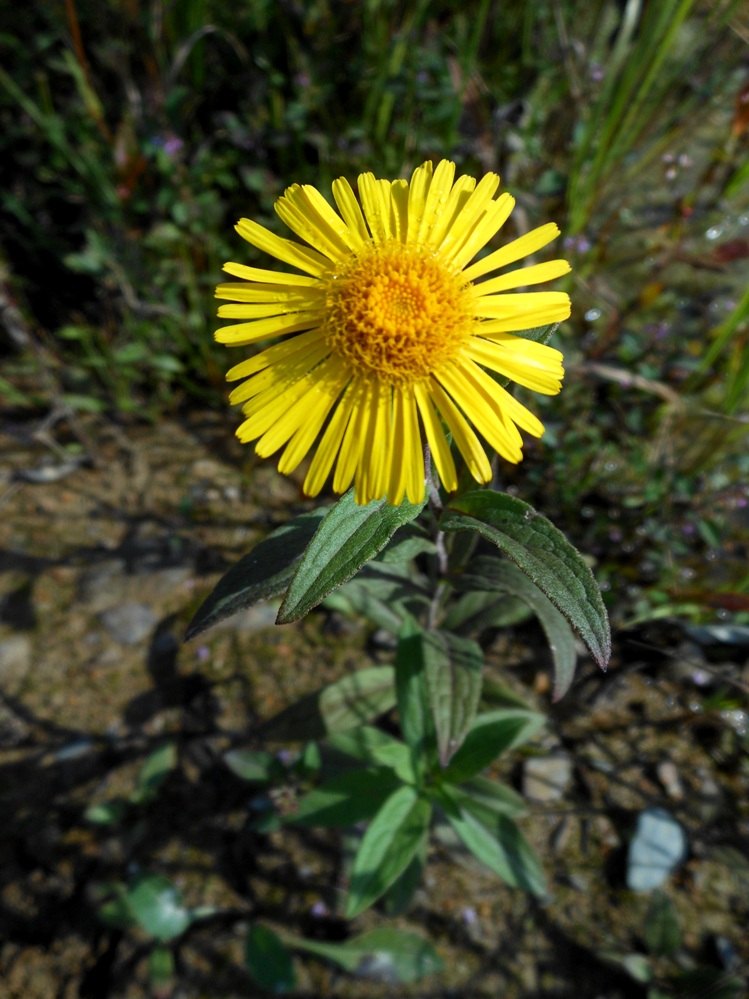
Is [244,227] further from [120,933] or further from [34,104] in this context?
[34,104]

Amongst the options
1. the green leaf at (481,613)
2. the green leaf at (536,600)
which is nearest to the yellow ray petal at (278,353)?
the green leaf at (536,600)

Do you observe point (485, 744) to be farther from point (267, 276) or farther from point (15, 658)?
point (15, 658)

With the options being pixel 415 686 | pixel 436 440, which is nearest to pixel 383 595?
pixel 415 686

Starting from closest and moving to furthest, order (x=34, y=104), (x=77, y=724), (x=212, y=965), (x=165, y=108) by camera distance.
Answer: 1. (x=212, y=965)
2. (x=77, y=724)
3. (x=165, y=108)
4. (x=34, y=104)

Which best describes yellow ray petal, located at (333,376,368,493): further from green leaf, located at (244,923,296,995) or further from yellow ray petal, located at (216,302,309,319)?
green leaf, located at (244,923,296,995)

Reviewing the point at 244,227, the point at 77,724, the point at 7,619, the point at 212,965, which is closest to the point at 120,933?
the point at 212,965
